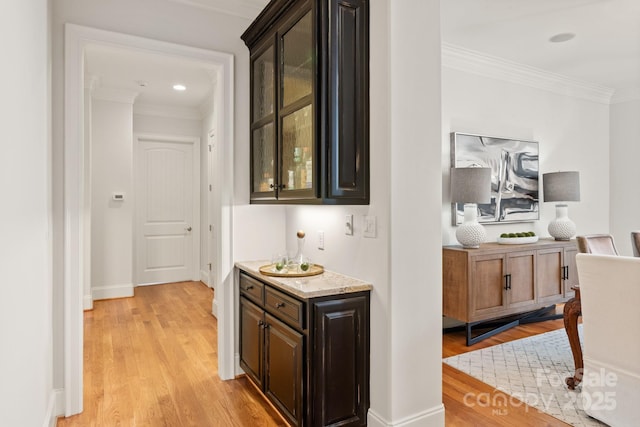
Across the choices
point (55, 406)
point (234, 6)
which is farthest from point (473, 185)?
point (55, 406)

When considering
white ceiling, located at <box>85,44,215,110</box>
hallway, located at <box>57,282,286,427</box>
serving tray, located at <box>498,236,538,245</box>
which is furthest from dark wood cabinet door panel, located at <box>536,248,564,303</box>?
white ceiling, located at <box>85,44,215,110</box>

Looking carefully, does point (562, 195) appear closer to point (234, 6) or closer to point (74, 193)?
point (234, 6)

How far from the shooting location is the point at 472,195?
3.57 meters

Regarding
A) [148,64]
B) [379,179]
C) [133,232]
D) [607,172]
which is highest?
[148,64]

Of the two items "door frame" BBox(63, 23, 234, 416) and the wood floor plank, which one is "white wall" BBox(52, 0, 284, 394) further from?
the wood floor plank

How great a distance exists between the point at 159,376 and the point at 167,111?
14.2ft

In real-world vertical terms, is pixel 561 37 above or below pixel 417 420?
above

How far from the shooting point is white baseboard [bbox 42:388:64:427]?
219cm

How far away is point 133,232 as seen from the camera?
5863mm

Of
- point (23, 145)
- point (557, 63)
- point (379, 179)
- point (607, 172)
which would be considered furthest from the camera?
point (607, 172)

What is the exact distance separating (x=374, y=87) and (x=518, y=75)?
3167 millimetres

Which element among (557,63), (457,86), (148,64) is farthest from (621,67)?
(148,64)

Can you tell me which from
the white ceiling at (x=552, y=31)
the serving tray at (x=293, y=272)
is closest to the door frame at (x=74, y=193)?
the serving tray at (x=293, y=272)

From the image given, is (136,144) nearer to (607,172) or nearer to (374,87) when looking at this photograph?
(374,87)
